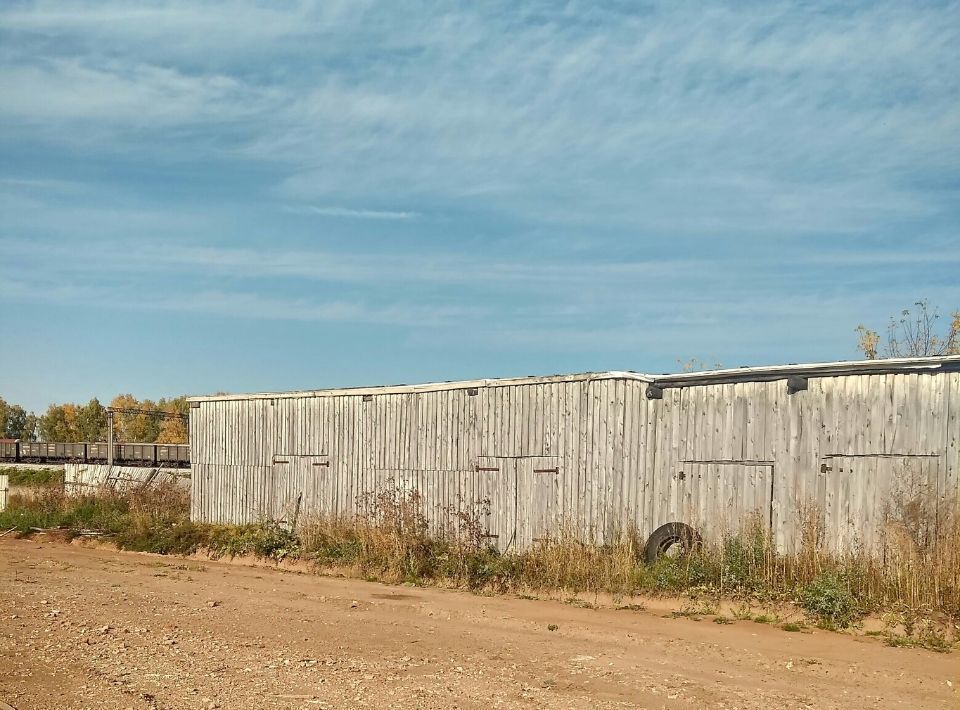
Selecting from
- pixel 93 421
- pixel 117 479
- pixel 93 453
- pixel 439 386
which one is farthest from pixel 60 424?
pixel 439 386

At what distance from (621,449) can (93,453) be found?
49880 mm

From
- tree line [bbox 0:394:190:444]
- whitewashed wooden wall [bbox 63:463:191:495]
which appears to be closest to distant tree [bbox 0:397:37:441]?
tree line [bbox 0:394:190:444]

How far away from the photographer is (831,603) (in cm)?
1241

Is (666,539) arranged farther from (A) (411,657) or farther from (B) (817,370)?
(A) (411,657)

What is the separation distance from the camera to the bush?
12.2m

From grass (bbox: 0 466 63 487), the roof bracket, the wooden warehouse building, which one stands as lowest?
grass (bbox: 0 466 63 487)

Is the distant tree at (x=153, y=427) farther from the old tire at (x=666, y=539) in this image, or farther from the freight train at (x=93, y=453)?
the old tire at (x=666, y=539)

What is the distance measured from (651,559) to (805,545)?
9.34 ft

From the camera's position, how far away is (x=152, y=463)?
50.9 metres

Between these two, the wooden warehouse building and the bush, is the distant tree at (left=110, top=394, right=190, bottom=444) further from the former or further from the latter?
the bush

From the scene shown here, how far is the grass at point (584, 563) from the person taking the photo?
40.8ft

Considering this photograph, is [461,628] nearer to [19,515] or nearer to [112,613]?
[112,613]

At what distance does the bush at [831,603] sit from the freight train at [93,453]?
132ft

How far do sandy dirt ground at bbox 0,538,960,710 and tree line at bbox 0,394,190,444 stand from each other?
72055 millimetres
